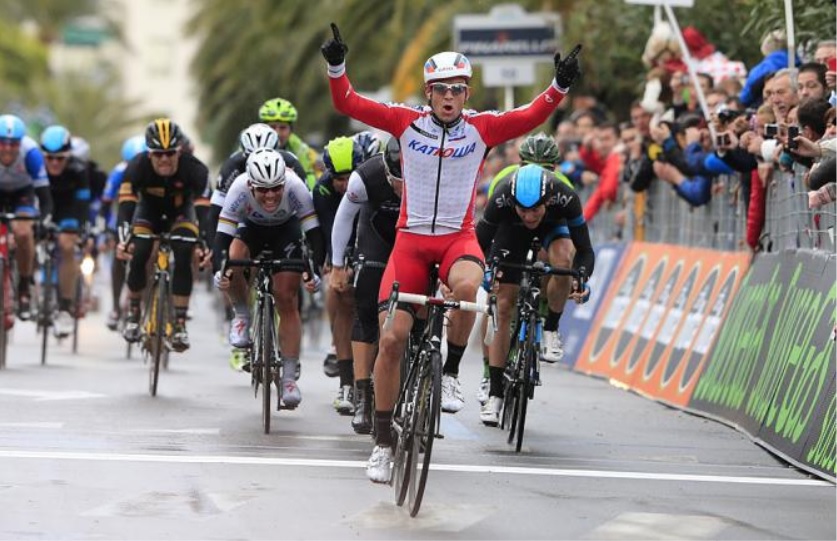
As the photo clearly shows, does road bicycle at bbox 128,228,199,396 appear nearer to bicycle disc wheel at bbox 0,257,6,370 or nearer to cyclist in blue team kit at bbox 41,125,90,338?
bicycle disc wheel at bbox 0,257,6,370

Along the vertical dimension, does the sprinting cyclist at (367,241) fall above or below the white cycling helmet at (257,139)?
below

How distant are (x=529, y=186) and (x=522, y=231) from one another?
2.59 feet

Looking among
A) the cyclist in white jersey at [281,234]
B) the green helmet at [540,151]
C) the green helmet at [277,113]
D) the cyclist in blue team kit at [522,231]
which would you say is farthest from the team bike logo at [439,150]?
the green helmet at [277,113]

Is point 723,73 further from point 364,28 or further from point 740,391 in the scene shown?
point 364,28

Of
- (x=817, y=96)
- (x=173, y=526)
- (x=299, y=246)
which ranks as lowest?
(x=173, y=526)

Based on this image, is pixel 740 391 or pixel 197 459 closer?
pixel 197 459

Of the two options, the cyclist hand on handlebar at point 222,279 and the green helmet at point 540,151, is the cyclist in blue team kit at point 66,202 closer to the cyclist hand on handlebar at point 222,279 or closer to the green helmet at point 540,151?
the cyclist hand on handlebar at point 222,279

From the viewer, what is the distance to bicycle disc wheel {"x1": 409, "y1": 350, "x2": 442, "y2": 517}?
976 cm

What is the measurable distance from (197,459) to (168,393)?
4573mm

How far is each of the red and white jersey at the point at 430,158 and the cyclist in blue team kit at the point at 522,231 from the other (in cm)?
198

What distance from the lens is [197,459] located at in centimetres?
1186

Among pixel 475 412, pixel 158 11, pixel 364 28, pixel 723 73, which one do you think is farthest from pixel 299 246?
pixel 158 11

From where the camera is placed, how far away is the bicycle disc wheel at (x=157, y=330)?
52.7 feet

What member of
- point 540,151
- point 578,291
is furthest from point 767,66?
point 578,291
